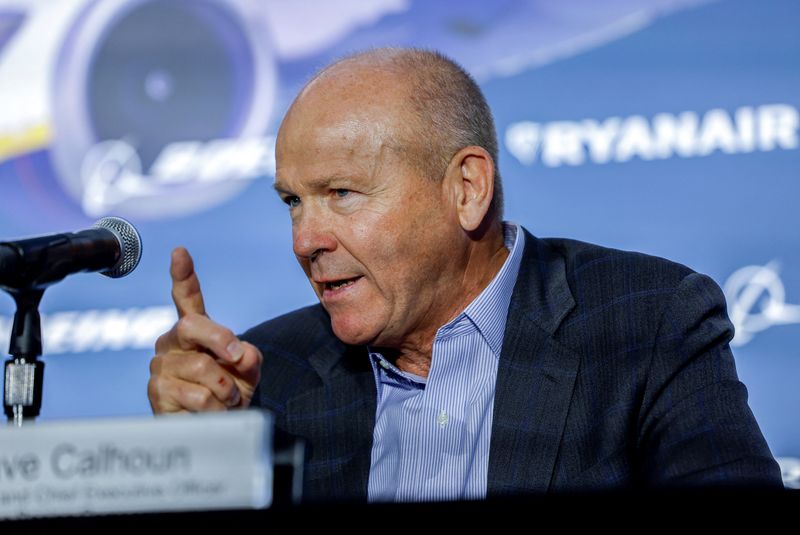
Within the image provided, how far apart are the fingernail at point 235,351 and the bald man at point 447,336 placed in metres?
0.05

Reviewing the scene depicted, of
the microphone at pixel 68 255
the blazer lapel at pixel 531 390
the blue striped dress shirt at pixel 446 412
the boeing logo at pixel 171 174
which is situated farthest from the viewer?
the boeing logo at pixel 171 174

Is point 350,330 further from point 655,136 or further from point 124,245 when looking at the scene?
point 655,136

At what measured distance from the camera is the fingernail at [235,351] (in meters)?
1.85

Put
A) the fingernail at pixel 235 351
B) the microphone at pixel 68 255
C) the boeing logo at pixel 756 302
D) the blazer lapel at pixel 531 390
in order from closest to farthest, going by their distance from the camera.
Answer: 1. the microphone at pixel 68 255
2. the fingernail at pixel 235 351
3. the blazer lapel at pixel 531 390
4. the boeing logo at pixel 756 302

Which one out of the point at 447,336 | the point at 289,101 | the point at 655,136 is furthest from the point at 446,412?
the point at 289,101

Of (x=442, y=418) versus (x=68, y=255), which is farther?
(x=442, y=418)

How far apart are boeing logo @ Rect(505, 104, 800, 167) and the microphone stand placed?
6.41 feet

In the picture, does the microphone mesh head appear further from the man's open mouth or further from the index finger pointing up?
the man's open mouth

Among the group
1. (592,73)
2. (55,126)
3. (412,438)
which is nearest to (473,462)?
(412,438)

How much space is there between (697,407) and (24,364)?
4.27 feet

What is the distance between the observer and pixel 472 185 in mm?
2373

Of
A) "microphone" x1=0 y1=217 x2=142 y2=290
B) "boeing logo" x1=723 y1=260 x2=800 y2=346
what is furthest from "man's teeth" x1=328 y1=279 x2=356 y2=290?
"boeing logo" x1=723 y1=260 x2=800 y2=346

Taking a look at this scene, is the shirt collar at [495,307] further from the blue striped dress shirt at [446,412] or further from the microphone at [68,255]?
the microphone at [68,255]

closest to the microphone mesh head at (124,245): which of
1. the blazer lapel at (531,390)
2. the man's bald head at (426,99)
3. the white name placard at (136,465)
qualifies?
the white name placard at (136,465)
